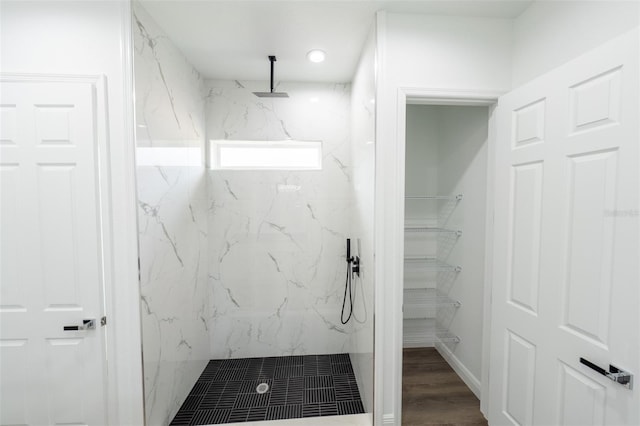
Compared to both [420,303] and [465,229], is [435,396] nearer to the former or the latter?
[420,303]

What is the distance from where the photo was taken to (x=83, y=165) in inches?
58.7

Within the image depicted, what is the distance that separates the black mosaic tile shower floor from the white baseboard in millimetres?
975

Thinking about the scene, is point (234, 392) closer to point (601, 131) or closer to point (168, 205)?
point (168, 205)

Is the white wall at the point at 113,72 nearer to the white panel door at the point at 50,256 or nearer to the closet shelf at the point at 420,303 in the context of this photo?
the white panel door at the point at 50,256

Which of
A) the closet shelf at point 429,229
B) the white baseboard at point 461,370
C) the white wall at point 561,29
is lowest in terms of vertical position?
the white baseboard at point 461,370

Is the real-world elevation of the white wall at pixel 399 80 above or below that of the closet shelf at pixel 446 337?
above

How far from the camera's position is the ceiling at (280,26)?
1619 millimetres

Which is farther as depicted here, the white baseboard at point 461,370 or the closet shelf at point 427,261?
the closet shelf at point 427,261

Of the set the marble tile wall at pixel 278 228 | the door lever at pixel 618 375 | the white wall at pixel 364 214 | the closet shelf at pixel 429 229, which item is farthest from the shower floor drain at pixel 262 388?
the door lever at pixel 618 375

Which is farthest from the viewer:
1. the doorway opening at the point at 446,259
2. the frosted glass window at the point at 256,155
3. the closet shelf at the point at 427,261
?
the closet shelf at the point at 427,261

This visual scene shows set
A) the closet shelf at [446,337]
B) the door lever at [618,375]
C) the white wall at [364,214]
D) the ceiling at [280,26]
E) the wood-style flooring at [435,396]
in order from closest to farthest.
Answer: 1. the door lever at [618,375]
2. the ceiling at [280,26]
3. the white wall at [364,214]
4. the wood-style flooring at [435,396]
5. the closet shelf at [446,337]

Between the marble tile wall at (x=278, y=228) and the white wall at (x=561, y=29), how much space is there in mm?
1451

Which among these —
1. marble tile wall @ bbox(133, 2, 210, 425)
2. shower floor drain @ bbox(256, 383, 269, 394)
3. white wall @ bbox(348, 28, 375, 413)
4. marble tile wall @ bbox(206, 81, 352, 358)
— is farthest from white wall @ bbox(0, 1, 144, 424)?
white wall @ bbox(348, 28, 375, 413)

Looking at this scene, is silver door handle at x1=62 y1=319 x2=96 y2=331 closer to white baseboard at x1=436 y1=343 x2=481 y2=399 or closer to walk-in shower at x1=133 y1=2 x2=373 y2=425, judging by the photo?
walk-in shower at x1=133 y1=2 x2=373 y2=425
